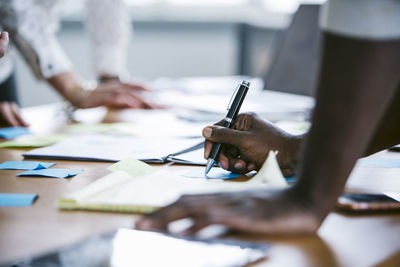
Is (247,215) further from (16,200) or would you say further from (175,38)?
(175,38)

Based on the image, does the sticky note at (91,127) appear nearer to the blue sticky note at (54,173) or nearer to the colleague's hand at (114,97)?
the colleague's hand at (114,97)

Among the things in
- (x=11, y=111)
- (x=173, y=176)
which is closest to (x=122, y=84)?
(x=11, y=111)

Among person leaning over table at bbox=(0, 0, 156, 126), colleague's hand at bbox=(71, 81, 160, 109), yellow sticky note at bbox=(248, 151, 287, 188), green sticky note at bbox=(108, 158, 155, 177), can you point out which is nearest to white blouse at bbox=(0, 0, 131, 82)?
person leaning over table at bbox=(0, 0, 156, 126)

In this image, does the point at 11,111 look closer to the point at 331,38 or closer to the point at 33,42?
the point at 33,42

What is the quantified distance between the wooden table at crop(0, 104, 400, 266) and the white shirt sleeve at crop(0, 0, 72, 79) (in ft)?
2.91

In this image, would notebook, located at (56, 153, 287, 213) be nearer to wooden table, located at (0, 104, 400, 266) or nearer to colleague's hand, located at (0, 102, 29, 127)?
wooden table, located at (0, 104, 400, 266)

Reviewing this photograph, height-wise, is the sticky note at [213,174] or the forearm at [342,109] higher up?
the forearm at [342,109]

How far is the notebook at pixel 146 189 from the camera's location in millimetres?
541

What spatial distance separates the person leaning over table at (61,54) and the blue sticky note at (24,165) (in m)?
0.45

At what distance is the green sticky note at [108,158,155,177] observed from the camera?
0.69 m

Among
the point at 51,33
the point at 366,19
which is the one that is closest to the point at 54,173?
the point at 366,19

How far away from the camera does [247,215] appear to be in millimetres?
454

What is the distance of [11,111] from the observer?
1.21 m

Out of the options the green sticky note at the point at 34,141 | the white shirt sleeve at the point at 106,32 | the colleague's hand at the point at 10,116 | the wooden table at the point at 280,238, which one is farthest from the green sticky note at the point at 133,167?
the white shirt sleeve at the point at 106,32
